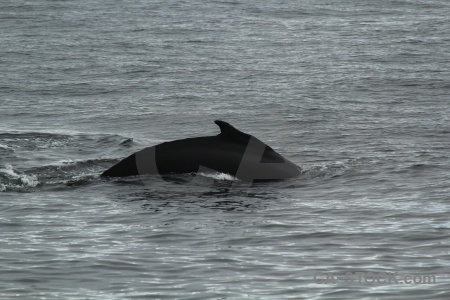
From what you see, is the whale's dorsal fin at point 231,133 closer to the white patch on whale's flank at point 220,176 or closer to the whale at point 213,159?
the whale at point 213,159

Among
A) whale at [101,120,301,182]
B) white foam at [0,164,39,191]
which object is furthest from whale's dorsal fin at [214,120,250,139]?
white foam at [0,164,39,191]

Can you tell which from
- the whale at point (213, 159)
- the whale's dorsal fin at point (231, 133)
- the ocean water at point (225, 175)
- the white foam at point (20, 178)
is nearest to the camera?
the ocean water at point (225, 175)

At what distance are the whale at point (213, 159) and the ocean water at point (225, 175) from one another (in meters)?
0.22

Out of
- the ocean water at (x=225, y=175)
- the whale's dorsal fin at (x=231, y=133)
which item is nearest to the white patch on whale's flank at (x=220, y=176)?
the ocean water at (x=225, y=175)

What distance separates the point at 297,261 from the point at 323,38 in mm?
25494

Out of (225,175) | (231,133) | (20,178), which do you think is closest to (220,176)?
(225,175)

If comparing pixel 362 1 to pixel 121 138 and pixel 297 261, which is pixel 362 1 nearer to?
pixel 121 138

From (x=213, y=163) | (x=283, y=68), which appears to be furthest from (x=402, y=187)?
(x=283, y=68)

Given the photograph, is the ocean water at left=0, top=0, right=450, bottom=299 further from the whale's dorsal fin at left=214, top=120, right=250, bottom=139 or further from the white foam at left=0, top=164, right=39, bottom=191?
the whale's dorsal fin at left=214, top=120, right=250, bottom=139

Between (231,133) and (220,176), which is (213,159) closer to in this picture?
(220,176)

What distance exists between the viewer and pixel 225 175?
15523 millimetres

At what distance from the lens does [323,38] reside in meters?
36.4

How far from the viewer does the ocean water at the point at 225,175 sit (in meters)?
11.2

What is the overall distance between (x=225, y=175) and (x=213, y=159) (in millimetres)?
314
